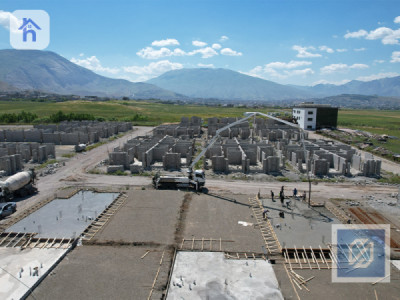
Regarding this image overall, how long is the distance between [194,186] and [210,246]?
9.67 meters

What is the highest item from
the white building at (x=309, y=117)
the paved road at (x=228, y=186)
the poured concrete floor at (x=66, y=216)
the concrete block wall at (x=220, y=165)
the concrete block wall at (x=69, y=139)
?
the white building at (x=309, y=117)

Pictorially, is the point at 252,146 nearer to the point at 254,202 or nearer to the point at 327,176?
the point at 327,176

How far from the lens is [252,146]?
38.9m

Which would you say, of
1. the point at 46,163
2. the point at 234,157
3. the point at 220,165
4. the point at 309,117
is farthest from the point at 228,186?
the point at 309,117

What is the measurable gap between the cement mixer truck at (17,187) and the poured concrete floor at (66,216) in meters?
3.07

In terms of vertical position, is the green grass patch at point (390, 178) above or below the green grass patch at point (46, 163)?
above

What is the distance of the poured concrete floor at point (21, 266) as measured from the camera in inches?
488

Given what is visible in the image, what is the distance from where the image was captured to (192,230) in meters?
18.0

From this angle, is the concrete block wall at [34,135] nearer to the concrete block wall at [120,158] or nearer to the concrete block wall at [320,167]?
the concrete block wall at [120,158]

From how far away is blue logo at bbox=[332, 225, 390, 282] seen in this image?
45.8 ft

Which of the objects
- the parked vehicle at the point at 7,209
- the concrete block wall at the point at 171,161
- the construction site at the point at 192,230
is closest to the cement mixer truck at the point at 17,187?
the construction site at the point at 192,230

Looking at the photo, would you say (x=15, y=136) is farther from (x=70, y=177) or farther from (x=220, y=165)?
(x=220, y=165)

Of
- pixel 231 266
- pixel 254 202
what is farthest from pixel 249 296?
pixel 254 202

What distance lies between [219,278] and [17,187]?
18246mm
